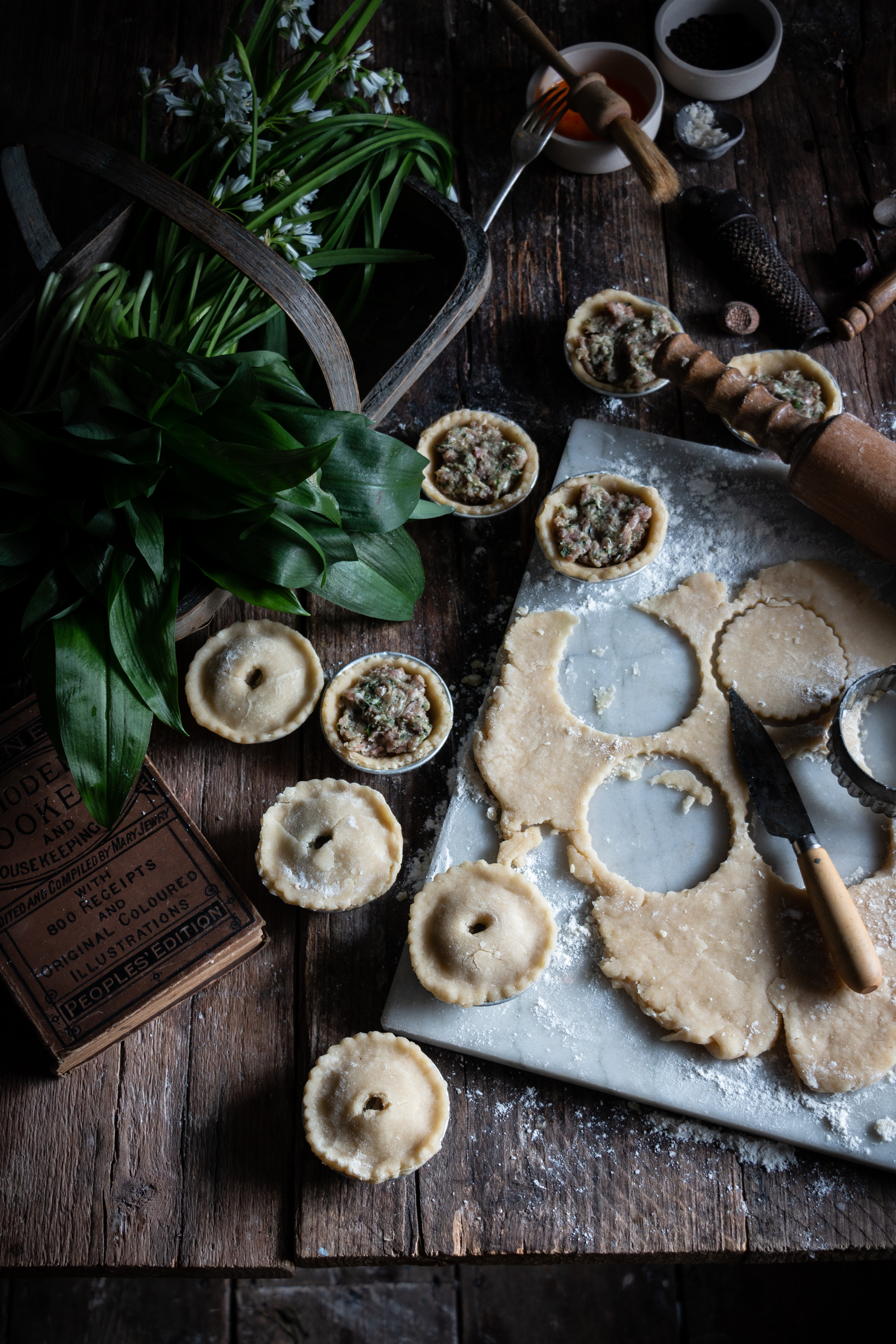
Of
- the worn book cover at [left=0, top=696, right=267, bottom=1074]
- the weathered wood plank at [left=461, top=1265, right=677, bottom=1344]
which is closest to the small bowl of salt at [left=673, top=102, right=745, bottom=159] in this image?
the worn book cover at [left=0, top=696, right=267, bottom=1074]

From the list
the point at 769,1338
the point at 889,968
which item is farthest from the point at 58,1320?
the point at 889,968

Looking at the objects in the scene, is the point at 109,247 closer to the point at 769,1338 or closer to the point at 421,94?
the point at 421,94

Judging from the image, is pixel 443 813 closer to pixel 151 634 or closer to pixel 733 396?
pixel 151 634

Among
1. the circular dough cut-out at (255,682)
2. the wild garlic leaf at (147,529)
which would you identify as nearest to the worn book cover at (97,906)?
the circular dough cut-out at (255,682)

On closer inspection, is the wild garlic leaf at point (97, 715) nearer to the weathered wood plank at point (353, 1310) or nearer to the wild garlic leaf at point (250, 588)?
the wild garlic leaf at point (250, 588)

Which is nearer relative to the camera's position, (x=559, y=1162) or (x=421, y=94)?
(x=559, y=1162)
